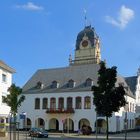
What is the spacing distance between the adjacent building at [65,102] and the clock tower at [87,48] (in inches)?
1179

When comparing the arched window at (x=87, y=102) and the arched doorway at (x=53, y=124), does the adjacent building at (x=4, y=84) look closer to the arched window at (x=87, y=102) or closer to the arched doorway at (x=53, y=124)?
the arched window at (x=87, y=102)

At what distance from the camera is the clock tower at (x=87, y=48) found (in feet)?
373

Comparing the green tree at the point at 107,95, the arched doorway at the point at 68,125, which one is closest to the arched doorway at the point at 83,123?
the arched doorway at the point at 68,125

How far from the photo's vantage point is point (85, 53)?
114875mm

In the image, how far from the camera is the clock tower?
11375cm

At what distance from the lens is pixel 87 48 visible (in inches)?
4523

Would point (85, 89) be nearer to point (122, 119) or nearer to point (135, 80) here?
point (122, 119)

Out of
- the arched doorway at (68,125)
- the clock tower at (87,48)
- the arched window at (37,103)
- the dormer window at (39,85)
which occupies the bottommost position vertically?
the arched doorway at (68,125)

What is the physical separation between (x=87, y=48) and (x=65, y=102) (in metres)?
42.8

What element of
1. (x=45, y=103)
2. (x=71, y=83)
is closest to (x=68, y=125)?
(x=45, y=103)

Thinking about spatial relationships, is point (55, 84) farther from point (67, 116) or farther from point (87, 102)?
point (87, 102)

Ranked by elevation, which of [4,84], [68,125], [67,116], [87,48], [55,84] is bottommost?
[68,125]

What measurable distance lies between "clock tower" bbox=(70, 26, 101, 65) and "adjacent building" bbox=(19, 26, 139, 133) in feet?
98.3

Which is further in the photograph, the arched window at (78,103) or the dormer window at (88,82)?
the dormer window at (88,82)
